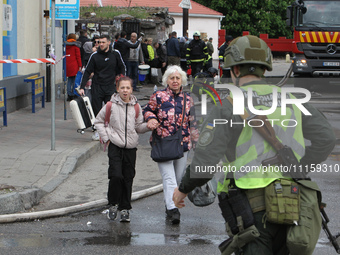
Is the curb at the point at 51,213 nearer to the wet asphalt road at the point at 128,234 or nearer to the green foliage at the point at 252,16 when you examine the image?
the wet asphalt road at the point at 128,234

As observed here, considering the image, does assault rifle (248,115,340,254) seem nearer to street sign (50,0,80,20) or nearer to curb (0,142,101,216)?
curb (0,142,101,216)

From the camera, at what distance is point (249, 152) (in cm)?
342

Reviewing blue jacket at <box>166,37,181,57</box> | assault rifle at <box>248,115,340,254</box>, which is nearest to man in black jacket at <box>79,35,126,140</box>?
assault rifle at <box>248,115,340,254</box>

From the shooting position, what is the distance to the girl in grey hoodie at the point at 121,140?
6.84 meters

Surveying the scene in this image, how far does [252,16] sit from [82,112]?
175 feet

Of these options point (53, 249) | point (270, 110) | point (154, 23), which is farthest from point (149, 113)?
point (154, 23)

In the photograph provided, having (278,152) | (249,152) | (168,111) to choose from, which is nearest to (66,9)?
(168,111)

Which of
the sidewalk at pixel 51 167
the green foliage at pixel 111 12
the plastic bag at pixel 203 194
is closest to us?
the plastic bag at pixel 203 194

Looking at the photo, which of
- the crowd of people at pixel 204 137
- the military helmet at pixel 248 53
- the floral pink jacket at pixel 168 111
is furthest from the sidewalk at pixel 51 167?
the military helmet at pixel 248 53

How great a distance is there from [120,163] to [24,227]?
118 centimetres

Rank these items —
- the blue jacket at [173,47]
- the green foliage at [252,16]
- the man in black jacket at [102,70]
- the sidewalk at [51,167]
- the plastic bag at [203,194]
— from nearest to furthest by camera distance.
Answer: the plastic bag at [203,194] < the sidewalk at [51,167] < the man in black jacket at [102,70] < the blue jacket at [173,47] < the green foliage at [252,16]

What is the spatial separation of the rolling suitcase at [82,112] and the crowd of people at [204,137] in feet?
0.59

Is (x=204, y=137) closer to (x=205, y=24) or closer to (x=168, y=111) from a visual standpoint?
(x=168, y=111)

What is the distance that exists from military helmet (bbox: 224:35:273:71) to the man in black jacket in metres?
7.67
